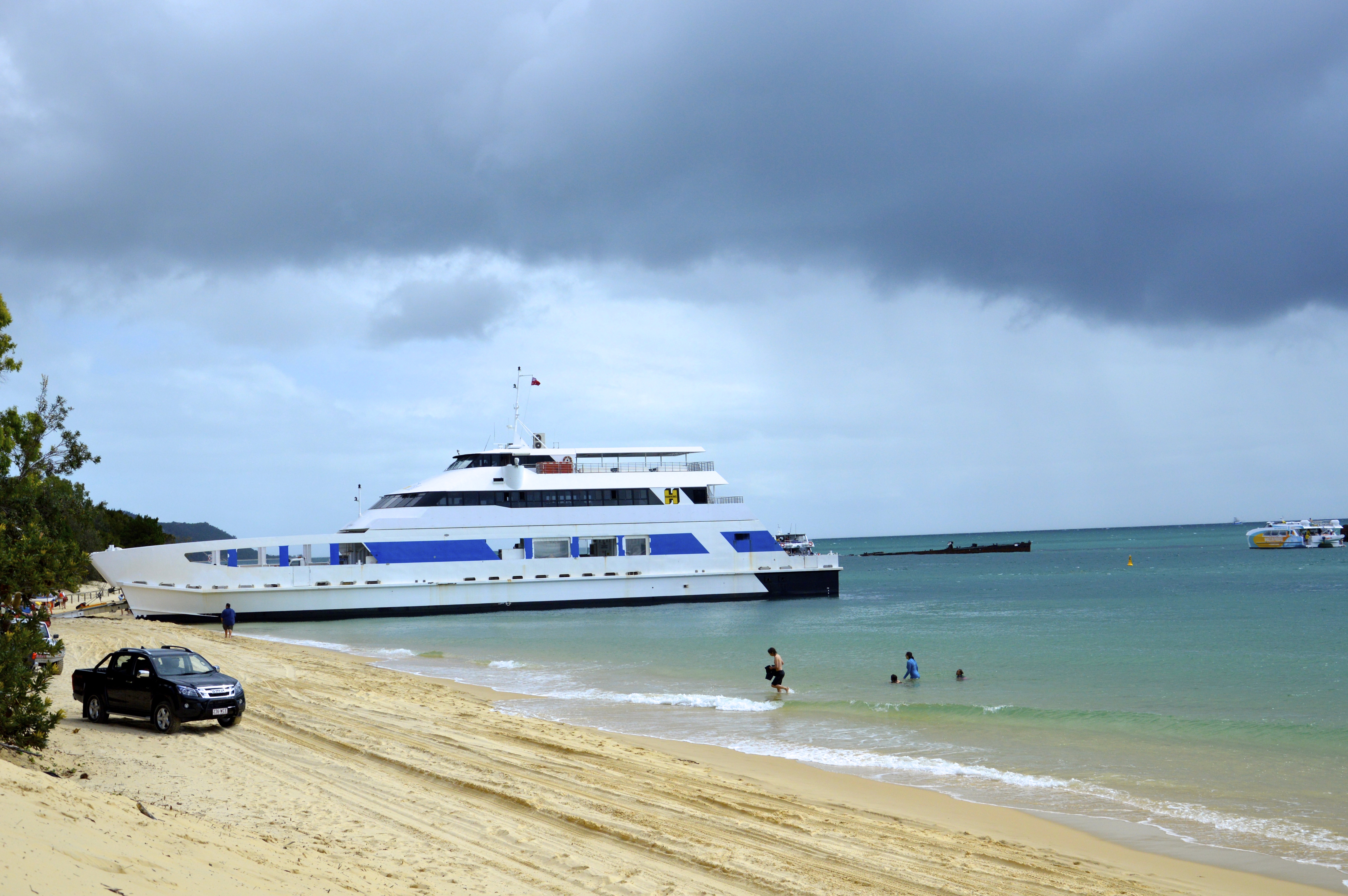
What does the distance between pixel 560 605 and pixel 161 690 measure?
2310 centimetres

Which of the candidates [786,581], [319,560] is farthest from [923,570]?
[319,560]

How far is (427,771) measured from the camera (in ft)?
28.9

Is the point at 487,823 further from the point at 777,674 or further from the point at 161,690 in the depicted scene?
the point at 777,674

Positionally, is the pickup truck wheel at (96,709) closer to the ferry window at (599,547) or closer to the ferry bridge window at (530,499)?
the ferry bridge window at (530,499)

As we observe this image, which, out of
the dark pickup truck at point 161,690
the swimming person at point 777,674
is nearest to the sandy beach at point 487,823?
the dark pickup truck at point 161,690

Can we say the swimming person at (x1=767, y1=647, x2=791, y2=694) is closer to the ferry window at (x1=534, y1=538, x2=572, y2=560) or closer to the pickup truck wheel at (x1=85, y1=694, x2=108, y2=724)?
the pickup truck wheel at (x1=85, y1=694, x2=108, y2=724)

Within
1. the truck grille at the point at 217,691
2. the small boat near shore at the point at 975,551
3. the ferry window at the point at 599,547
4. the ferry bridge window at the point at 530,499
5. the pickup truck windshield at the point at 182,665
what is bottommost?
the small boat near shore at the point at 975,551

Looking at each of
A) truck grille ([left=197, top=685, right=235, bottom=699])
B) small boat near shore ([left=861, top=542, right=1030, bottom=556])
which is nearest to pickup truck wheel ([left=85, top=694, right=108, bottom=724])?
truck grille ([left=197, top=685, right=235, bottom=699])

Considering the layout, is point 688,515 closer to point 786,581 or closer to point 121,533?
point 786,581

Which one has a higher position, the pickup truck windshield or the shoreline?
the pickup truck windshield

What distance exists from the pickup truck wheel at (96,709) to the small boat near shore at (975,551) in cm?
11187

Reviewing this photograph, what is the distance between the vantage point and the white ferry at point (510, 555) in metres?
29.2

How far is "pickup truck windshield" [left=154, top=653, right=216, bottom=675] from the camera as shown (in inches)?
421

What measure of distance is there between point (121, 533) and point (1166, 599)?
2381 inches
